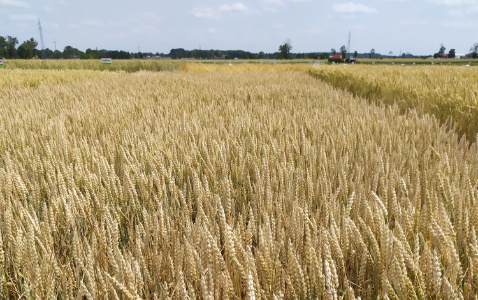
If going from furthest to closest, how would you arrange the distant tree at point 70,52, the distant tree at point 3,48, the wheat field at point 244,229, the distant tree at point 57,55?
the distant tree at point 70,52, the distant tree at point 57,55, the distant tree at point 3,48, the wheat field at point 244,229

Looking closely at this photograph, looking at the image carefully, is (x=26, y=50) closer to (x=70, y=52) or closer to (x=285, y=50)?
(x=70, y=52)

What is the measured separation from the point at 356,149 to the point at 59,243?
63.3 inches

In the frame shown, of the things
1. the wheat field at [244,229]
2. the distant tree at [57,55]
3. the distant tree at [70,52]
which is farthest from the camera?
the distant tree at [70,52]

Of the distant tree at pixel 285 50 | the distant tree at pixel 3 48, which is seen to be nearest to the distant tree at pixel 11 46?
the distant tree at pixel 3 48

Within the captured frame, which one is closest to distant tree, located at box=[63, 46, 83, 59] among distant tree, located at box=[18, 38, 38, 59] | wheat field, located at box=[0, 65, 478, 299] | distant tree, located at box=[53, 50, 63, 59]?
distant tree, located at box=[53, 50, 63, 59]

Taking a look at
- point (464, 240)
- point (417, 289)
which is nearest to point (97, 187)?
point (417, 289)

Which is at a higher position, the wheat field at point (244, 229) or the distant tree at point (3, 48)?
the distant tree at point (3, 48)

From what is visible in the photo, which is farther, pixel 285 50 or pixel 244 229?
pixel 285 50

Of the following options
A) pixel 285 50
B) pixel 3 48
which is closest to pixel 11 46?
pixel 3 48

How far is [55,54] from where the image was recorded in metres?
78.1

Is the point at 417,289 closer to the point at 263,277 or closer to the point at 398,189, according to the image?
the point at 263,277

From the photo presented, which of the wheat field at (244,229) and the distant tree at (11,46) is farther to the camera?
the distant tree at (11,46)

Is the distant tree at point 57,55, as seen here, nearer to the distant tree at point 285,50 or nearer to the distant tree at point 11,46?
the distant tree at point 11,46

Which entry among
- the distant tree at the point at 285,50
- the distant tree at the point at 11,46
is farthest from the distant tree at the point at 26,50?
the distant tree at the point at 285,50
